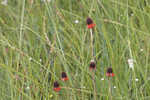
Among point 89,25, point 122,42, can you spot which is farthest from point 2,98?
point 122,42

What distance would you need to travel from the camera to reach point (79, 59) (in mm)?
1671

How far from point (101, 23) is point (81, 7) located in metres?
0.44

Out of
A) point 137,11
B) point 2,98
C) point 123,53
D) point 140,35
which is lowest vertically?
point 2,98

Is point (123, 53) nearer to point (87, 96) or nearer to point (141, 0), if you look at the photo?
point (87, 96)

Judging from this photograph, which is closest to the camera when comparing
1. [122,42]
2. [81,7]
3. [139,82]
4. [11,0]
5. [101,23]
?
[139,82]

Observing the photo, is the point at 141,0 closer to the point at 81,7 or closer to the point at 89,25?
the point at 81,7

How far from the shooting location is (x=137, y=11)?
1.94 metres

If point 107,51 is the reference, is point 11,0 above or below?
above

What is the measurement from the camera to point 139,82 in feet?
5.16

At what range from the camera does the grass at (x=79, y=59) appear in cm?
149

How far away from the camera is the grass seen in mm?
1488

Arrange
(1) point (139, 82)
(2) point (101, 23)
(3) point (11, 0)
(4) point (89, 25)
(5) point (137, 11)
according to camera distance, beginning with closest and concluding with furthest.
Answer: (4) point (89, 25), (1) point (139, 82), (2) point (101, 23), (5) point (137, 11), (3) point (11, 0)

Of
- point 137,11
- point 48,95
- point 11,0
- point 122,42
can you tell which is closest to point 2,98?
point 48,95

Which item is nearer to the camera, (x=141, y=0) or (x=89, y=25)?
(x=89, y=25)
